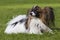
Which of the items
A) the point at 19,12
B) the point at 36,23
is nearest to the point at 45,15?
the point at 36,23

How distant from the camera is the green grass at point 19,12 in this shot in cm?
406

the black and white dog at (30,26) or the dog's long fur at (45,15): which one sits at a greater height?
the dog's long fur at (45,15)

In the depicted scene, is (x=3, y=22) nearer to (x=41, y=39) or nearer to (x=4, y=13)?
(x=4, y=13)

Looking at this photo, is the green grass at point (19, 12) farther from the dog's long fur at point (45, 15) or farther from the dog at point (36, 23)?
the dog's long fur at point (45, 15)

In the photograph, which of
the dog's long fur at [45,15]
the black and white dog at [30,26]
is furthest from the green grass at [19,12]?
the dog's long fur at [45,15]

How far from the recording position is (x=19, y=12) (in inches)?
221

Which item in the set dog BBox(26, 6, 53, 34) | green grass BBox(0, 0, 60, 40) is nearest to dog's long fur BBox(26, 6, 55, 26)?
dog BBox(26, 6, 53, 34)

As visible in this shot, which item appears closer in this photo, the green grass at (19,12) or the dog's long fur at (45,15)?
the green grass at (19,12)

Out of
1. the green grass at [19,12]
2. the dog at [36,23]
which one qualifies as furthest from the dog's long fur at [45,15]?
the green grass at [19,12]

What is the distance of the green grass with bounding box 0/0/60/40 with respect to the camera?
4059mm

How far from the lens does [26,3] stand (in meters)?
6.35

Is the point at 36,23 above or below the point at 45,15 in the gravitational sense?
below

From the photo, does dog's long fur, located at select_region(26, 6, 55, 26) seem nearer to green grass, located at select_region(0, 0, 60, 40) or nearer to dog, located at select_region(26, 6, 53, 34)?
dog, located at select_region(26, 6, 53, 34)

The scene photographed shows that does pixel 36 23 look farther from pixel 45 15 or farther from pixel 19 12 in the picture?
pixel 19 12
